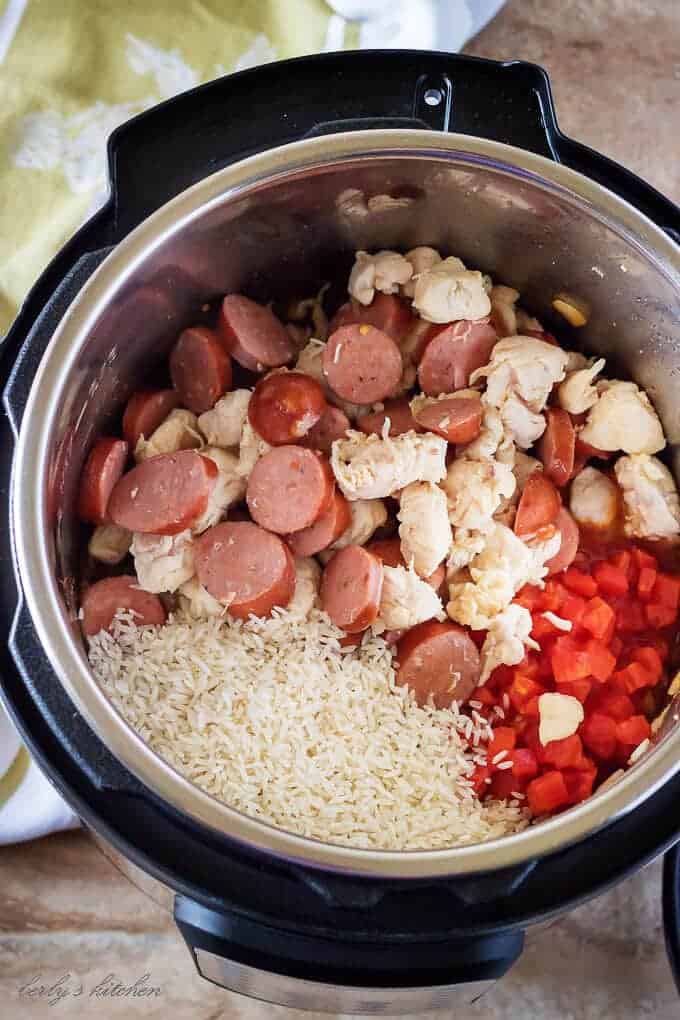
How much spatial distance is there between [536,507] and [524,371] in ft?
0.53

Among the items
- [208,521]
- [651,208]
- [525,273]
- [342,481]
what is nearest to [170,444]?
[208,521]

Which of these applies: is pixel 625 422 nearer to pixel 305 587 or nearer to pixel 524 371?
pixel 524 371

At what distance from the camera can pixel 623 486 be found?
121 cm

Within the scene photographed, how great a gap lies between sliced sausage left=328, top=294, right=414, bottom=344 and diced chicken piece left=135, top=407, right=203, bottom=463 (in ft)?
0.71

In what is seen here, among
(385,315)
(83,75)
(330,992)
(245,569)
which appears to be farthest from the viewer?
(83,75)

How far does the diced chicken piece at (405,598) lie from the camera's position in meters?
1.15

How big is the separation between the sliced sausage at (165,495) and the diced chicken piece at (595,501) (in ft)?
1.50

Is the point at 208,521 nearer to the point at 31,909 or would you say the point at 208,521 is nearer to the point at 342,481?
the point at 342,481

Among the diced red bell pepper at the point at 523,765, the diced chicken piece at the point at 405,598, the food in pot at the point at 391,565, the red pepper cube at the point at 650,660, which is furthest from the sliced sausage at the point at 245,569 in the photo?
the red pepper cube at the point at 650,660

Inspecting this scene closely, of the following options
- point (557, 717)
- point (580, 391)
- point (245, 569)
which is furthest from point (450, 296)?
point (557, 717)

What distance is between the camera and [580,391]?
3.99ft

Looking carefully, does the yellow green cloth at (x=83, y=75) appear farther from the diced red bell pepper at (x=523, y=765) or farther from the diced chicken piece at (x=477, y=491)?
the diced red bell pepper at (x=523, y=765)

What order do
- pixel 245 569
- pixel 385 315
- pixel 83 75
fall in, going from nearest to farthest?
pixel 245 569 → pixel 385 315 → pixel 83 75

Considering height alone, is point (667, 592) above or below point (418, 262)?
below
